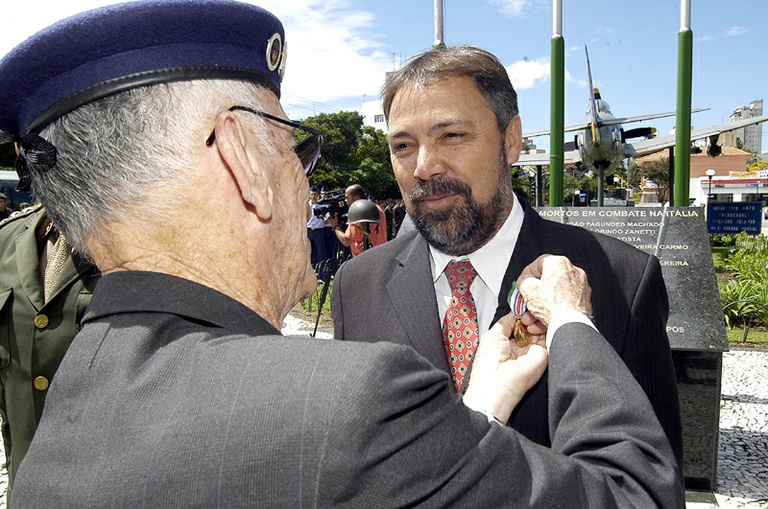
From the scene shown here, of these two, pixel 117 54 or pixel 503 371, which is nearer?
pixel 117 54

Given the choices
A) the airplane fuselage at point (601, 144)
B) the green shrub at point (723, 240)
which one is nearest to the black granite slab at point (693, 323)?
the green shrub at point (723, 240)

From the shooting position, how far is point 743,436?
5363 mm

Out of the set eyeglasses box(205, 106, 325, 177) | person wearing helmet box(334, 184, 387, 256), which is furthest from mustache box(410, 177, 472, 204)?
person wearing helmet box(334, 184, 387, 256)

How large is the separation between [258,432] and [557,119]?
243 inches

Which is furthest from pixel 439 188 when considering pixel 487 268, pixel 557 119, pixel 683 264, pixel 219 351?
pixel 557 119

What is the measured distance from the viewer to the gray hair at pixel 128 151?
1.05 meters

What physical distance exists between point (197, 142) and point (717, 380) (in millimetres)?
4060

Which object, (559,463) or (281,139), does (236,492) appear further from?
(281,139)

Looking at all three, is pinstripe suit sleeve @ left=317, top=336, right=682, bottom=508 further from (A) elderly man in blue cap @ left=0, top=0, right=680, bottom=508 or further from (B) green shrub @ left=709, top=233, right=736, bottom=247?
(B) green shrub @ left=709, top=233, right=736, bottom=247

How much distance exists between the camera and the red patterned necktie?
2.10 metres

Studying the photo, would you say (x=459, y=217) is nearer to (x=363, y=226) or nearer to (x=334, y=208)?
(x=363, y=226)

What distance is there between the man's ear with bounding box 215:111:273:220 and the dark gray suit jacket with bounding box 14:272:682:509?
198mm

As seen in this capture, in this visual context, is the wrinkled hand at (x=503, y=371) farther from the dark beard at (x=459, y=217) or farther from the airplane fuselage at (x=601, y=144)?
the airplane fuselage at (x=601, y=144)

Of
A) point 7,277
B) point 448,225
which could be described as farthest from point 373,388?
point 7,277
